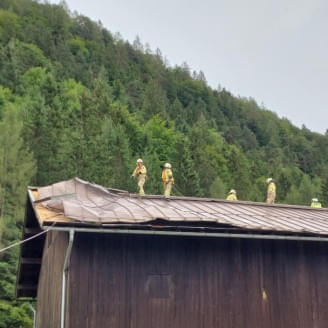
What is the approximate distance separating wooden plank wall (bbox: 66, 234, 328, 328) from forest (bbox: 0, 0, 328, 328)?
84.6ft

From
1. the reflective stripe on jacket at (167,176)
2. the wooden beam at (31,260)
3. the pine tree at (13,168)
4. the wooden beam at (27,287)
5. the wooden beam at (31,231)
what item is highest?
the pine tree at (13,168)

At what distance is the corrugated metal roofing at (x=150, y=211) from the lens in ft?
36.9

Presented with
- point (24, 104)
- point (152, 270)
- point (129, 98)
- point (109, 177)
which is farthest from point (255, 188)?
point (152, 270)

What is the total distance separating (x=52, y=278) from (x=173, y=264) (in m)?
3.17

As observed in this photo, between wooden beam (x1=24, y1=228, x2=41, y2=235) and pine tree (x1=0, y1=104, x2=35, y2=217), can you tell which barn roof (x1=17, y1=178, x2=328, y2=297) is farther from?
pine tree (x1=0, y1=104, x2=35, y2=217)

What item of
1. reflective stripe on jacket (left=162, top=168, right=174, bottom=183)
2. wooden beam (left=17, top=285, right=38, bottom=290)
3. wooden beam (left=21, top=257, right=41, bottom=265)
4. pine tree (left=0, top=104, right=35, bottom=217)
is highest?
pine tree (left=0, top=104, right=35, bottom=217)

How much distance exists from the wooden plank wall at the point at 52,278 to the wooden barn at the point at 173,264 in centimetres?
2

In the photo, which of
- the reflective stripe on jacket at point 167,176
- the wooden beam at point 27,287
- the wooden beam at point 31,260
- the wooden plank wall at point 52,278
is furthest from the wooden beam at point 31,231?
the wooden beam at point 27,287

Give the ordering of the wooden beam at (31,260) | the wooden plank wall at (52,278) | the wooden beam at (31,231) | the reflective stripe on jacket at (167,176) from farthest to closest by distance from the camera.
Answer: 1. the wooden beam at (31,260)
2. the reflective stripe on jacket at (167,176)
3. the wooden beam at (31,231)
4. the wooden plank wall at (52,278)

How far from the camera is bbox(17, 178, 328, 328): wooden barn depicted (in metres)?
11.3

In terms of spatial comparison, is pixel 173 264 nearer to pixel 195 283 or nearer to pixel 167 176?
pixel 195 283

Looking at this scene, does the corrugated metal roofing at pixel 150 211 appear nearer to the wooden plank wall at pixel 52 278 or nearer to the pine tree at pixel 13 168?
the wooden plank wall at pixel 52 278

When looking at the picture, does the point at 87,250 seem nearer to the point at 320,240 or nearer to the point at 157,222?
the point at 157,222

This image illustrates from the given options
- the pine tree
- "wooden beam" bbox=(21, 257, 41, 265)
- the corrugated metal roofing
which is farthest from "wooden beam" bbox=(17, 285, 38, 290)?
the pine tree
